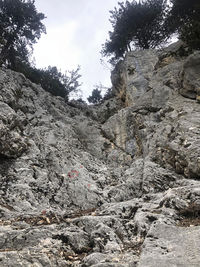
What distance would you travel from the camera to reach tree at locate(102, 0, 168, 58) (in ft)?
97.3

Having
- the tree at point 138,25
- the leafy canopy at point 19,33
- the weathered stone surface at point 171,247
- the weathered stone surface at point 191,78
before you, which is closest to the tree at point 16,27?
the leafy canopy at point 19,33

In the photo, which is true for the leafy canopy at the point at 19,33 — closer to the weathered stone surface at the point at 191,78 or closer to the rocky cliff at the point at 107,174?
the rocky cliff at the point at 107,174

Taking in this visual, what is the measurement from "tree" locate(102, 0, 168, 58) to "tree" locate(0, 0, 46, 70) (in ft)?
30.1

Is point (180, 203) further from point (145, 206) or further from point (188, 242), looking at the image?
point (188, 242)

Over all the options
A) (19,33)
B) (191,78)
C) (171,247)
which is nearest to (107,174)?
(191,78)

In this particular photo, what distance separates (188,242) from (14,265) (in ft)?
11.9

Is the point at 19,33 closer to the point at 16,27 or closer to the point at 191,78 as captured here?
the point at 16,27

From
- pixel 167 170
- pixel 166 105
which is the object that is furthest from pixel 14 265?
pixel 166 105

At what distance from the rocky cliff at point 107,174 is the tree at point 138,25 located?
354 centimetres

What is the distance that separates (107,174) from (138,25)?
21311mm

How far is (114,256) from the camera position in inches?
227

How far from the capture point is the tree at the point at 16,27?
80.2ft

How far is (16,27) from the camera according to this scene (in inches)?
999

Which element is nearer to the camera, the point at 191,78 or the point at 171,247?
the point at 171,247
